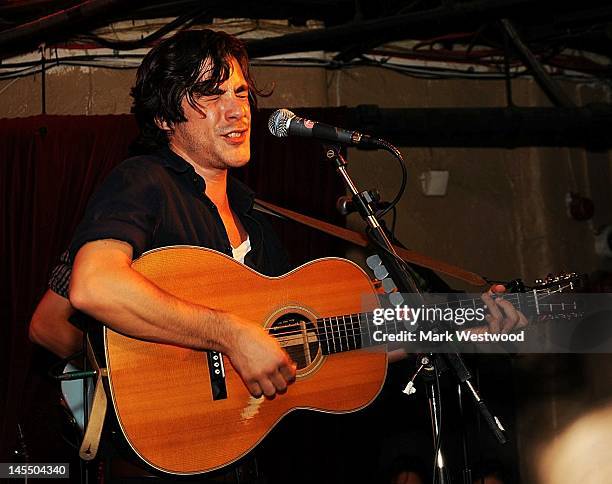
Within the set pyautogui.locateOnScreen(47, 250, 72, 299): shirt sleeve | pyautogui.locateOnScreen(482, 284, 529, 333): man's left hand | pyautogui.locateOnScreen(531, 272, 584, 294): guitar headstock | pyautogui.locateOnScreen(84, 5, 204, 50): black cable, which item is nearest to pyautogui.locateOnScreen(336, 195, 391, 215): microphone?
pyautogui.locateOnScreen(482, 284, 529, 333): man's left hand

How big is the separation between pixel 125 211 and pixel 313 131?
0.67 meters

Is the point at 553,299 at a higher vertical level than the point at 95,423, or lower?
higher

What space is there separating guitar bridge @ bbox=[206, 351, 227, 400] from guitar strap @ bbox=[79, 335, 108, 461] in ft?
1.04

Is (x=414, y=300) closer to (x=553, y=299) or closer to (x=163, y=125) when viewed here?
(x=553, y=299)

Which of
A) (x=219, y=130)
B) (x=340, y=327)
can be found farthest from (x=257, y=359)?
(x=219, y=130)

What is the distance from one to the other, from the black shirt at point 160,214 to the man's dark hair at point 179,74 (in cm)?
18

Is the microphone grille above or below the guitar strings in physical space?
above

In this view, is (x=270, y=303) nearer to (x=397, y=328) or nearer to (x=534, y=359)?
(x=397, y=328)

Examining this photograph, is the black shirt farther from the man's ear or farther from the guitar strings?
the guitar strings

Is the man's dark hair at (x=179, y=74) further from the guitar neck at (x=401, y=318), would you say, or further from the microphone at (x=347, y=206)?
the guitar neck at (x=401, y=318)

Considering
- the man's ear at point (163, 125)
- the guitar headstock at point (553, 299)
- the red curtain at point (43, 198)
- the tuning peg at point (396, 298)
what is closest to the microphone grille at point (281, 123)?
the man's ear at point (163, 125)

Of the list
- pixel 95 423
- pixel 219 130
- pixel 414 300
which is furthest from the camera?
pixel 219 130

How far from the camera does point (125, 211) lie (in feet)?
7.68

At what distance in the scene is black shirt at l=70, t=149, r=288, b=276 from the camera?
2.32 m
